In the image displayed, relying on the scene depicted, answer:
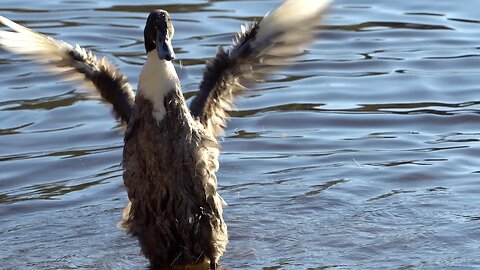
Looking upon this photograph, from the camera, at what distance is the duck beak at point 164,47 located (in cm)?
677

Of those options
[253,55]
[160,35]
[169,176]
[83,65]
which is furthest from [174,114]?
[83,65]

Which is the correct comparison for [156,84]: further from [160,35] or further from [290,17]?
[290,17]

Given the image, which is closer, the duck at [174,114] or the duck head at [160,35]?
the duck head at [160,35]

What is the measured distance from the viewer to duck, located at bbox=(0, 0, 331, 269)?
7.04 meters

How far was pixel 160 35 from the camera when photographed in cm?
695

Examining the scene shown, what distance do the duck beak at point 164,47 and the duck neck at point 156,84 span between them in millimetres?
163

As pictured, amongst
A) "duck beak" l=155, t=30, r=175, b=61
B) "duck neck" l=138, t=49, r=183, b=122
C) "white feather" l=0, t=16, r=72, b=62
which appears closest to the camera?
"duck beak" l=155, t=30, r=175, b=61

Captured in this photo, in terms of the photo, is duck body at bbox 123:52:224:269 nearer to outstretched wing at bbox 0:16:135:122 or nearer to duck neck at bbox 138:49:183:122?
duck neck at bbox 138:49:183:122

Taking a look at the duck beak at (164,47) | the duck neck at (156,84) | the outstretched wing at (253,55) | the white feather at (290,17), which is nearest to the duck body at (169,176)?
the duck neck at (156,84)

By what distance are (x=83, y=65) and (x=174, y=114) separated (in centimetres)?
93

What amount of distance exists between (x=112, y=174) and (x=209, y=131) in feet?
5.53

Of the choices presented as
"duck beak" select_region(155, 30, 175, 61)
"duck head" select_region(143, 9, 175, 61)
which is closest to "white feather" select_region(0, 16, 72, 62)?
"duck head" select_region(143, 9, 175, 61)

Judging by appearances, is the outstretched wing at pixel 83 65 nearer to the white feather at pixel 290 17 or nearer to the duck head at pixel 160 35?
the duck head at pixel 160 35

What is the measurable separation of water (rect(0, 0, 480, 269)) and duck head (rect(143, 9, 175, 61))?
1040 millimetres
